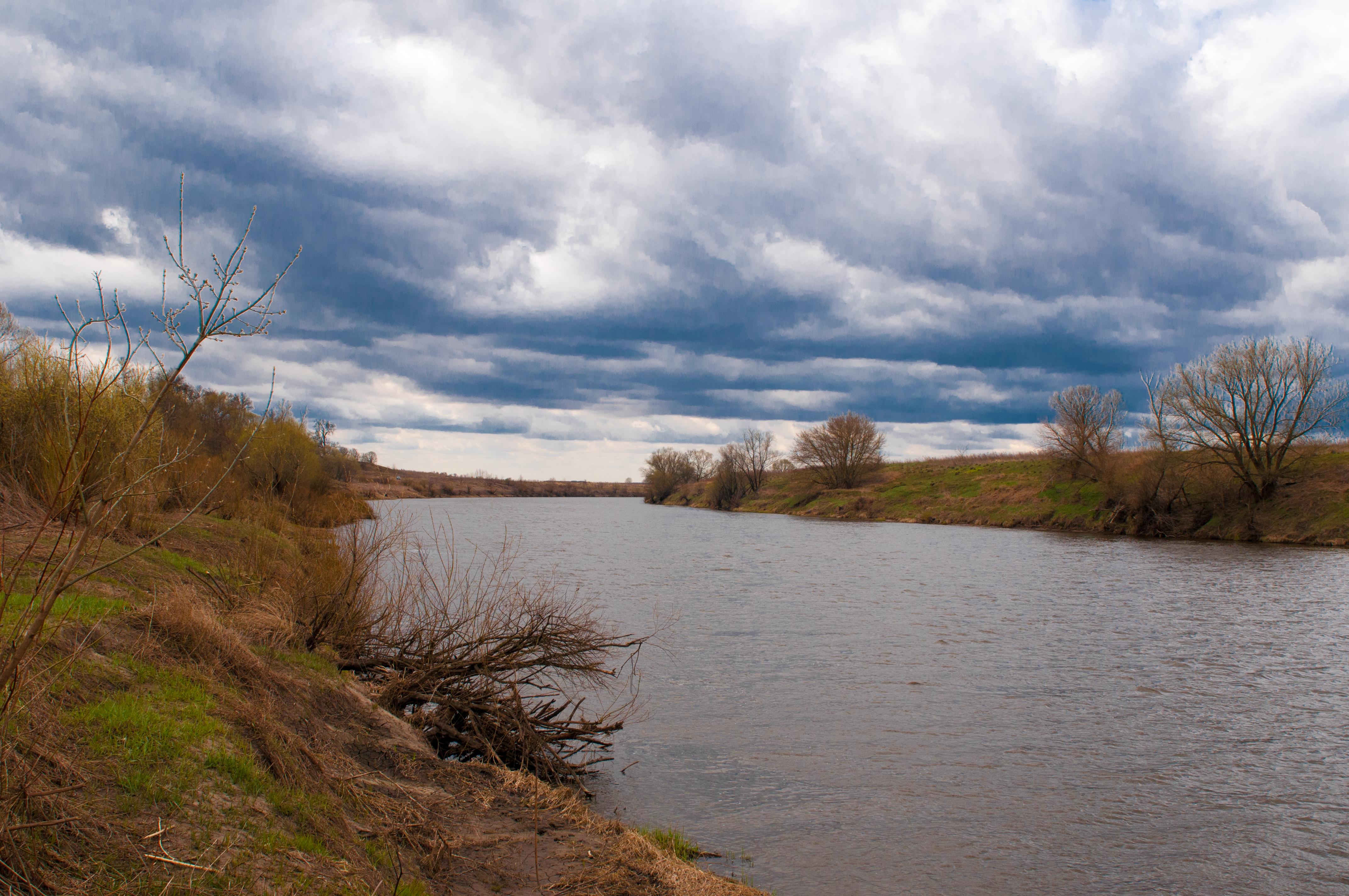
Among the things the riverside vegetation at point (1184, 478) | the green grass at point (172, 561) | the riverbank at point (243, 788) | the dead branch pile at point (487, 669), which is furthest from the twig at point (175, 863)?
the riverside vegetation at point (1184, 478)

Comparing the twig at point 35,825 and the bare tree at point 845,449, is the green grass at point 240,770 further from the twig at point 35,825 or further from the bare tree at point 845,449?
the bare tree at point 845,449

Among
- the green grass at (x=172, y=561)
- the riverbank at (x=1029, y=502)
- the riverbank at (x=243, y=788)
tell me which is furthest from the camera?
the riverbank at (x=1029, y=502)

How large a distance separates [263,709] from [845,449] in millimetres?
86938

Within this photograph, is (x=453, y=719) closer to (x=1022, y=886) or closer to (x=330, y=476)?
(x=1022, y=886)

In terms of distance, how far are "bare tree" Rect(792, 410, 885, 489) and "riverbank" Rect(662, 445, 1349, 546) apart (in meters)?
1.59

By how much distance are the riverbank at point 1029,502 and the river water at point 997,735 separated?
20.8 m

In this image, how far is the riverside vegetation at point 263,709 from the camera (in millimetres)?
4738

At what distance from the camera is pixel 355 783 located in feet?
25.5

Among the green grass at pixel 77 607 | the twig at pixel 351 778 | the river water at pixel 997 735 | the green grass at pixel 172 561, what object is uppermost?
the green grass at pixel 77 607

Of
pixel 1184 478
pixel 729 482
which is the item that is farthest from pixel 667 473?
pixel 1184 478

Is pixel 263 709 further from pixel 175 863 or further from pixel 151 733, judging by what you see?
pixel 175 863

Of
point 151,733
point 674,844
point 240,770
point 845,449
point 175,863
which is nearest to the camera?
point 175,863

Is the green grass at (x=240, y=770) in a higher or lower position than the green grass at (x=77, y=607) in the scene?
lower

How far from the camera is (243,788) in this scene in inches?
249
